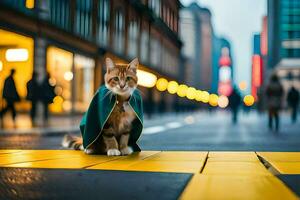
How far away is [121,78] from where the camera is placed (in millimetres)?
5199

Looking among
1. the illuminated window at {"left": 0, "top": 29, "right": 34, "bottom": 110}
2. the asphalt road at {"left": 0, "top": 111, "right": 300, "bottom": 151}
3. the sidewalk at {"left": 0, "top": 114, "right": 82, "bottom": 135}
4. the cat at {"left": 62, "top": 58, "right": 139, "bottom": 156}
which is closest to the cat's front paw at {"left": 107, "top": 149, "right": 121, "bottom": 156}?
the cat at {"left": 62, "top": 58, "right": 139, "bottom": 156}

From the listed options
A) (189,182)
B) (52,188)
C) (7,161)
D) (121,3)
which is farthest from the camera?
(121,3)

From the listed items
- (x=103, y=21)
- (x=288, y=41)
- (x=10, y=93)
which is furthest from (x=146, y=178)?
(x=288, y=41)

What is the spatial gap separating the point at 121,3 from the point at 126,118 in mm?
27769

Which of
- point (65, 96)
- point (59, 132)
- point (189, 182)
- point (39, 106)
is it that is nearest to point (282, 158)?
point (189, 182)

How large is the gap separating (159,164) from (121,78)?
1045 mm

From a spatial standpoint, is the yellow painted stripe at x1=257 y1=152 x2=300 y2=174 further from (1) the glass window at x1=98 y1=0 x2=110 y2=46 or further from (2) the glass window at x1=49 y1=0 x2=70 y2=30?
(1) the glass window at x1=98 y1=0 x2=110 y2=46

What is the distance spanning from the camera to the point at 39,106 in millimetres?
21938

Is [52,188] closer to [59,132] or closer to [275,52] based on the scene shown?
[59,132]

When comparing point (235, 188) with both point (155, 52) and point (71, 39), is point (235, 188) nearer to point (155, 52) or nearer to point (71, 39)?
point (71, 39)

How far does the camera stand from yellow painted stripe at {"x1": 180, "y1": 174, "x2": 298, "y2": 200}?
2.99 metres

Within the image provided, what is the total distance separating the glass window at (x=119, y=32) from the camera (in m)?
31.1

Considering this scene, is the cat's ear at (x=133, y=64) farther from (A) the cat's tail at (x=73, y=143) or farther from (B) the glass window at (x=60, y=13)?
(B) the glass window at (x=60, y=13)

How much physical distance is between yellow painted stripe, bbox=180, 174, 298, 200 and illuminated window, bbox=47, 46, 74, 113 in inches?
799
